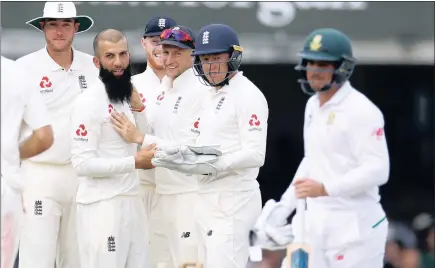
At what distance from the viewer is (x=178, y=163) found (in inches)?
364

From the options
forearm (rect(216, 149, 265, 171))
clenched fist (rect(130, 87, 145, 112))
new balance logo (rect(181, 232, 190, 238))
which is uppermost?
clenched fist (rect(130, 87, 145, 112))

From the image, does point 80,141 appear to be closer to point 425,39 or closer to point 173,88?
point 173,88

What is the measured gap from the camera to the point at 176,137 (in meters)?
10.1

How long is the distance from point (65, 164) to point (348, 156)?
6.53 ft

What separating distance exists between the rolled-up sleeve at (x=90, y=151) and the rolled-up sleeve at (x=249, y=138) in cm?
66

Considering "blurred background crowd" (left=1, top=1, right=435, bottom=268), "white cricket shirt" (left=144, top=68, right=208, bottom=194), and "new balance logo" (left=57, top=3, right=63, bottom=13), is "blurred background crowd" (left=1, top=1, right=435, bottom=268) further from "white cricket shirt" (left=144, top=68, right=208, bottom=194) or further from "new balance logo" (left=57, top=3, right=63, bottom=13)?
"new balance logo" (left=57, top=3, right=63, bottom=13)

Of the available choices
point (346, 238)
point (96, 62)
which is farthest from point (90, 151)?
point (346, 238)

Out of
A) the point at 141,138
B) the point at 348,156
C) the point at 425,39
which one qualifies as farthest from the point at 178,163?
the point at 425,39

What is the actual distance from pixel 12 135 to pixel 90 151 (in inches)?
62.2

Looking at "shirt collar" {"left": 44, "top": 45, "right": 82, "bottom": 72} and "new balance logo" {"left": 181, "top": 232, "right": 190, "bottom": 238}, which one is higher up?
"shirt collar" {"left": 44, "top": 45, "right": 82, "bottom": 72}

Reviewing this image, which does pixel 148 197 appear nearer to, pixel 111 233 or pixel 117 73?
pixel 111 233

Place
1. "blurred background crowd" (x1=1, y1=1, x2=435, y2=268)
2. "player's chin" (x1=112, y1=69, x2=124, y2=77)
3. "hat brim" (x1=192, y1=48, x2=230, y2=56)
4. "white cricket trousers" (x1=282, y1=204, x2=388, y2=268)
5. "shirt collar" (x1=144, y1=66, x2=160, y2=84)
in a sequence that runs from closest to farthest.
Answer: "white cricket trousers" (x1=282, y1=204, x2=388, y2=268) < "hat brim" (x1=192, y1=48, x2=230, y2=56) < "player's chin" (x1=112, y1=69, x2=124, y2=77) < "shirt collar" (x1=144, y1=66, x2=160, y2=84) < "blurred background crowd" (x1=1, y1=1, x2=435, y2=268)

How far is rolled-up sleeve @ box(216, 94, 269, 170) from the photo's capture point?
930cm

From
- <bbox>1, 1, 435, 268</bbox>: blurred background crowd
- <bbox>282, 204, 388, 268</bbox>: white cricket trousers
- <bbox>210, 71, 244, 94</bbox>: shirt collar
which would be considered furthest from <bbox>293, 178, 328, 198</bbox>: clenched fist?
<bbox>1, 1, 435, 268</bbox>: blurred background crowd
